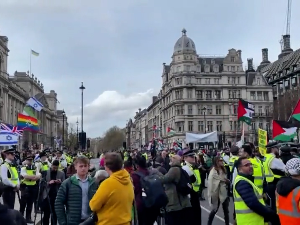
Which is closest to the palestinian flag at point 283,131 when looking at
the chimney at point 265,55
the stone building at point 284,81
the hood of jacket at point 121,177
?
the hood of jacket at point 121,177

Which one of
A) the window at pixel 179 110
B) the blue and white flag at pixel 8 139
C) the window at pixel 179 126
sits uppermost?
the window at pixel 179 110

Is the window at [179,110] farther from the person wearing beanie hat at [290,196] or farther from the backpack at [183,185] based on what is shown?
the person wearing beanie hat at [290,196]

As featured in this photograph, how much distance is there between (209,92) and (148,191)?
8958 centimetres

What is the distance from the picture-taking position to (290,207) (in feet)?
15.6

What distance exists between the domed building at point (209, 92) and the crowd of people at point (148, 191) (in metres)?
82.7

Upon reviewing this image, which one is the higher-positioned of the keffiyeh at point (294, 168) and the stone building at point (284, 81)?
the stone building at point (284, 81)

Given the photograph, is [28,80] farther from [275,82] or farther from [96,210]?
[96,210]

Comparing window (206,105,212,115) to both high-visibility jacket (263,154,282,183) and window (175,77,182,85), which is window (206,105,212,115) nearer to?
window (175,77,182,85)

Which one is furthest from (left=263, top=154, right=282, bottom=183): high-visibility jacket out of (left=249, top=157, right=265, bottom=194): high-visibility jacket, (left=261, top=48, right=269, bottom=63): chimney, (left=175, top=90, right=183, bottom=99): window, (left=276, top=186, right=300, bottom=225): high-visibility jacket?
(left=261, top=48, right=269, bottom=63): chimney

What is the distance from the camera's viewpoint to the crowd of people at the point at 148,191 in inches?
191

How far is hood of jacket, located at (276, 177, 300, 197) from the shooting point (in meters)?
4.76

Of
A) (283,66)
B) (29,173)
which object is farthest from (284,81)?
(29,173)

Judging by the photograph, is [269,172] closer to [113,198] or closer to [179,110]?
[113,198]

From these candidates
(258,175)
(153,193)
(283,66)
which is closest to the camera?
(153,193)
